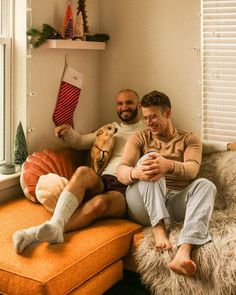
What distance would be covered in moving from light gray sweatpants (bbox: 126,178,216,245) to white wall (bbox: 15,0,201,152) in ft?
2.96

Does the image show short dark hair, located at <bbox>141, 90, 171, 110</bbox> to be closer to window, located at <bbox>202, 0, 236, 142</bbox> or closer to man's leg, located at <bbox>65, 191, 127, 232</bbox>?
man's leg, located at <bbox>65, 191, 127, 232</bbox>

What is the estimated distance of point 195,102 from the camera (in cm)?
338

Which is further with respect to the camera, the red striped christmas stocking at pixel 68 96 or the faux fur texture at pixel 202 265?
the red striped christmas stocking at pixel 68 96

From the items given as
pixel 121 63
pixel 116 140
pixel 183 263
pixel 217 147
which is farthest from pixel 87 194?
pixel 121 63

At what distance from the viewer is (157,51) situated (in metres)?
3.47

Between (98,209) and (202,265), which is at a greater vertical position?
(98,209)

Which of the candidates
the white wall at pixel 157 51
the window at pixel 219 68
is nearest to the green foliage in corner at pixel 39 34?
the white wall at pixel 157 51

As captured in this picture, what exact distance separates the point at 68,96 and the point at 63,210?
120cm

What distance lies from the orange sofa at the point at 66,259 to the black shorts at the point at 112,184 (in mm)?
249

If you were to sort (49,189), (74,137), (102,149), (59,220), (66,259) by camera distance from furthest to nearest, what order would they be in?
(74,137) → (102,149) → (49,189) → (59,220) → (66,259)

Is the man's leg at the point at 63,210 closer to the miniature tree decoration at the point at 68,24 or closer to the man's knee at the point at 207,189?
the man's knee at the point at 207,189

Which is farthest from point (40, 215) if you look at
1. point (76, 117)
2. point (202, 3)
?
point (202, 3)

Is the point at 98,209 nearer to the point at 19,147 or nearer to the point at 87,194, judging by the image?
the point at 87,194

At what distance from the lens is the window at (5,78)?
2.99 m
